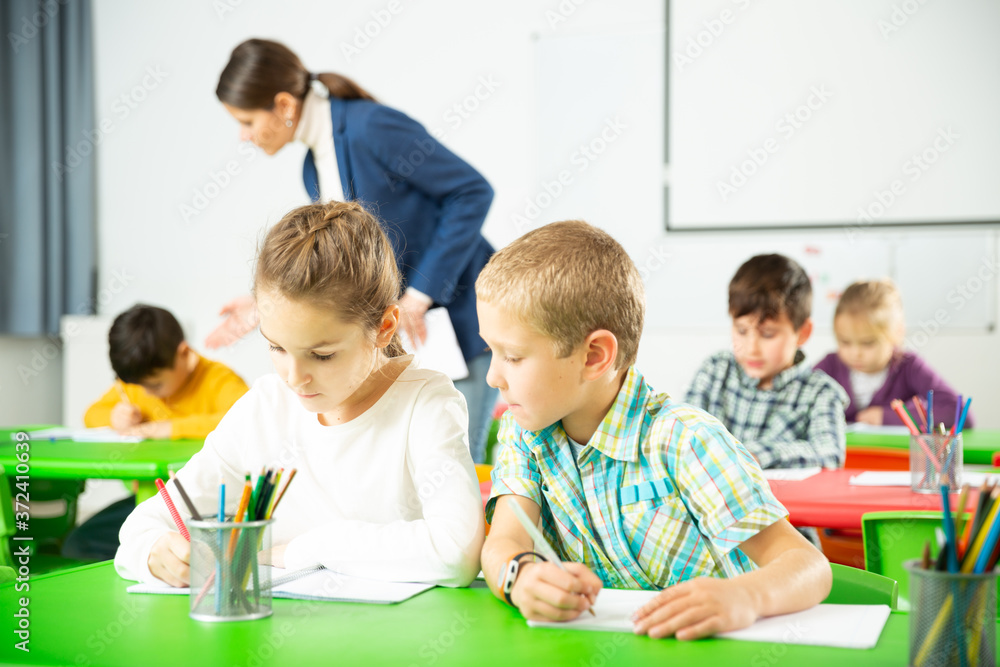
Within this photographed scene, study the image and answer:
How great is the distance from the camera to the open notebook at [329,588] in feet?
3.11

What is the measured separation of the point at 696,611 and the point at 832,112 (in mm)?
3753

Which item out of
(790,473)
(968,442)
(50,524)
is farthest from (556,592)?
(50,524)

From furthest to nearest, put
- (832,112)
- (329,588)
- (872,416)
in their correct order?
(832,112) → (872,416) → (329,588)

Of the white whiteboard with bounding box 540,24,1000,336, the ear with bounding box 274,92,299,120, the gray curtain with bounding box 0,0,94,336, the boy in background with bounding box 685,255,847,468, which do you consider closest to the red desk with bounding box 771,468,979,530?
the boy in background with bounding box 685,255,847,468

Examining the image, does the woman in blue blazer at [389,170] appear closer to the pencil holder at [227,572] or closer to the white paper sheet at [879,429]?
the pencil holder at [227,572]

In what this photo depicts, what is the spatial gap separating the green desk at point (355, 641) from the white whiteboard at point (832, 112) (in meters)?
3.58

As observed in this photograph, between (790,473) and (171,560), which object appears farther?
(790,473)

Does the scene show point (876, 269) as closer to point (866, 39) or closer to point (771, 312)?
point (866, 39)

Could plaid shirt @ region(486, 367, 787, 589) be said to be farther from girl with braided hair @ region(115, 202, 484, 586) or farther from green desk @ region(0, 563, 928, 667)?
green desk @ region(0, 563, 928, 667)

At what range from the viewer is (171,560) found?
1.02m

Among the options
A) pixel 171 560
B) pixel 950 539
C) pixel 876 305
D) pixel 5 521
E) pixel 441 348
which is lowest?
pixel 5 521

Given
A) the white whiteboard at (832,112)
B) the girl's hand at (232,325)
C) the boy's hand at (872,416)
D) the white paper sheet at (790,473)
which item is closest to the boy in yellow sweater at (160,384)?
the girl's hand at (232,325)

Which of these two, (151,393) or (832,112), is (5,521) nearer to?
(151,393)

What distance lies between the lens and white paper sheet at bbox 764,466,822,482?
1.96 m
